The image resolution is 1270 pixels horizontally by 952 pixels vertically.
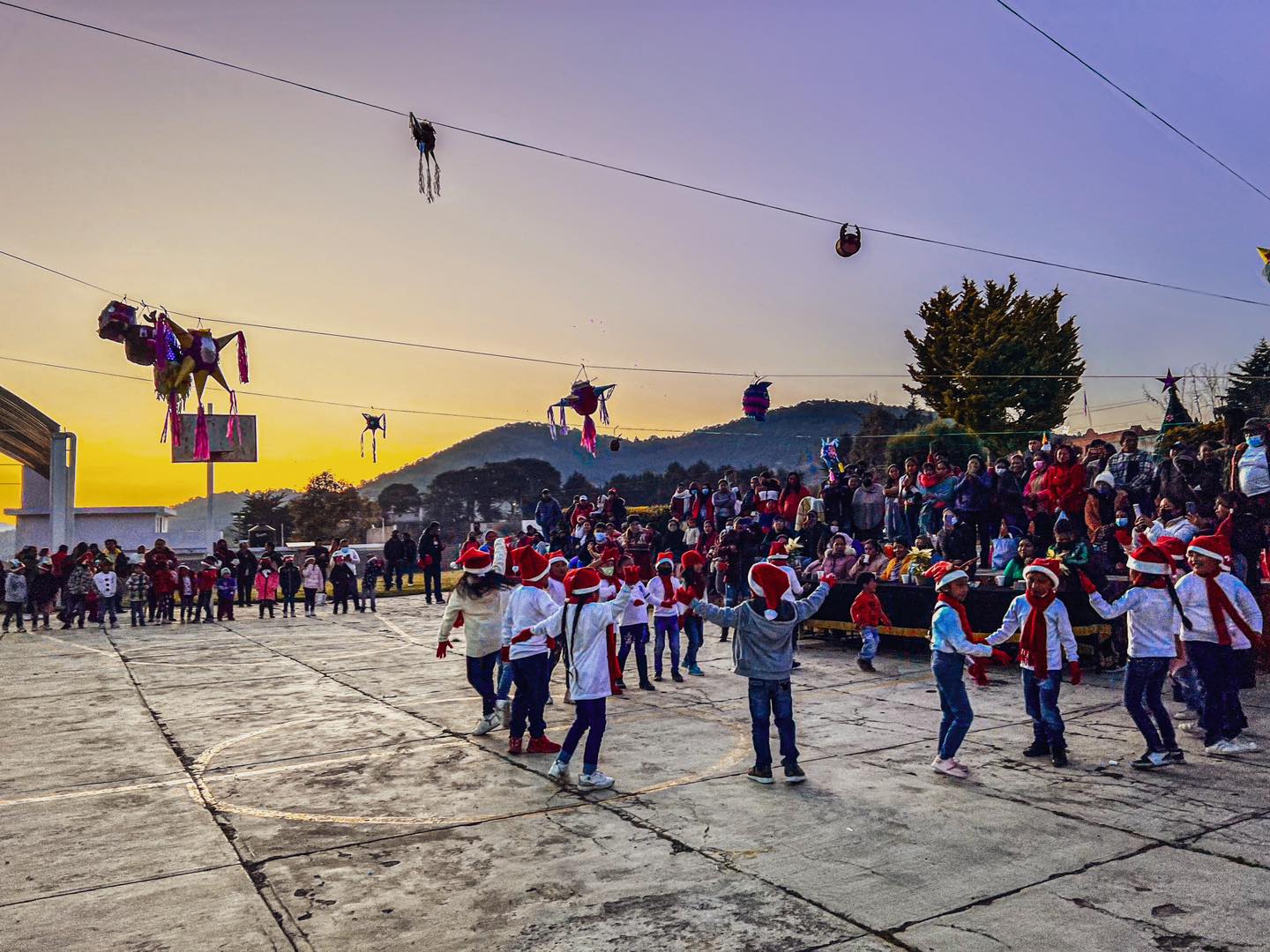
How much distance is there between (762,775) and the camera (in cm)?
794

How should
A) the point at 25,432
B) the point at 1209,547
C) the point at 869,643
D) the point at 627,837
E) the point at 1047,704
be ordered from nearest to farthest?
1. the point at 627,837
2. the point at 1047,704
3. the point at 1209,547
4. the point at 869,643
5. the point at 25,432

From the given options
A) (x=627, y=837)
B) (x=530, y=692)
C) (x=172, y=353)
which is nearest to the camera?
(x=627, y=837)

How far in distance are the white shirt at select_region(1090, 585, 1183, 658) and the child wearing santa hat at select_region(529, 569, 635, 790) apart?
13.7ft

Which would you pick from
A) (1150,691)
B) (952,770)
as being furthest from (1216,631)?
(952,770)

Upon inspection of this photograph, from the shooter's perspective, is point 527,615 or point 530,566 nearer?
point 527,615

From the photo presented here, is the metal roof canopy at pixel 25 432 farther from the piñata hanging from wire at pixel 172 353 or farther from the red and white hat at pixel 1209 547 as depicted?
the red and white hat at pixel 1209 547

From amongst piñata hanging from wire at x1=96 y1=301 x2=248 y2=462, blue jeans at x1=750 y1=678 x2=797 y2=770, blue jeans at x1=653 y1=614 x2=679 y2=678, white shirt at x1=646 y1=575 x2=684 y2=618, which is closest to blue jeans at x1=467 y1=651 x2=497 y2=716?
blue jeans at x1=750 y1=678 x2=797 y2=770

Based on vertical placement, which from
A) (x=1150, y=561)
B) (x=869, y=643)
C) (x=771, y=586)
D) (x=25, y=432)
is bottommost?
(x=869, y=643)

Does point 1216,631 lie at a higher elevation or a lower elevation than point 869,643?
higher

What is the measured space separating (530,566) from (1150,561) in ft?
18.2

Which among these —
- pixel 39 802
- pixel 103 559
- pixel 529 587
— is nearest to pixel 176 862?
pixel 39 802

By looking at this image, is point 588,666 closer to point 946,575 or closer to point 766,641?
point 766,641

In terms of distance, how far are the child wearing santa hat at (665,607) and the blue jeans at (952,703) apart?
5.51m

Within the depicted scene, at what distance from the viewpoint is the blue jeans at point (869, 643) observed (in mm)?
14047
